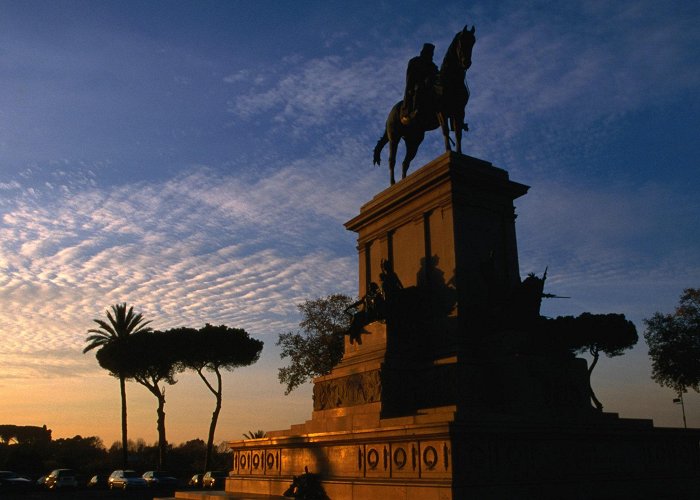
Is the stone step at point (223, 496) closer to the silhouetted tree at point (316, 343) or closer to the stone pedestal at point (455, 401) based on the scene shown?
the stone pedestal at point (455, 401)

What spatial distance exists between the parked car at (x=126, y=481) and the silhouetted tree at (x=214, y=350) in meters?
8.10

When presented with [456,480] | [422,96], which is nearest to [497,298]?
[456,480]

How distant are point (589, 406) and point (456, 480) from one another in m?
4.55

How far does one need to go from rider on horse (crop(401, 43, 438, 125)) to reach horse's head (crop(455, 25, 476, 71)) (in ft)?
4.31

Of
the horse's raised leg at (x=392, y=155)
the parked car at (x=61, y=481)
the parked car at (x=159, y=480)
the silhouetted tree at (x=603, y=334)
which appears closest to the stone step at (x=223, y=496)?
the horse's raised leg at (x=392, y=155)

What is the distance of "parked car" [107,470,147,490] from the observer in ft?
142

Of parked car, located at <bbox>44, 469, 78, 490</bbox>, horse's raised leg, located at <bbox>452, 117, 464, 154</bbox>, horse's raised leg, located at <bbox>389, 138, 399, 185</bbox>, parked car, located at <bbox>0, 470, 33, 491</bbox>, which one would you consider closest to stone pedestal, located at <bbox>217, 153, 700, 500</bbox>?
horse's raised leg, located at <bbox>452, 117, 464, 154</bbox>

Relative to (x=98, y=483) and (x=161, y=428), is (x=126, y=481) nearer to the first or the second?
(x=98, y=483)

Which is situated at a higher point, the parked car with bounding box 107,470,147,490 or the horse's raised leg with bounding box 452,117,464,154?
the horse's raised leg with bounding box 452,117,464,154

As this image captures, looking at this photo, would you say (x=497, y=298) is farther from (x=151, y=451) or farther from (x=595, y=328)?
(x=151, y=451)

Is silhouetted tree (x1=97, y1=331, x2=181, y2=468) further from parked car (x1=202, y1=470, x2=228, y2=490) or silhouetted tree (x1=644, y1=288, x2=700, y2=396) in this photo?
silhouetted tree (x1=644, y1=288, x2=700, y2=396)

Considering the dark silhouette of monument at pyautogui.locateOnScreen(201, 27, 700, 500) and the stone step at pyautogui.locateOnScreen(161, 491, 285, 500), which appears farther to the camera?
the stone step at pyautogui.locateOnScreen(161, 491, 285, 500)

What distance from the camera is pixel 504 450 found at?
12.4 m

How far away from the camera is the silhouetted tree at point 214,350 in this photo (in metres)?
52.5
